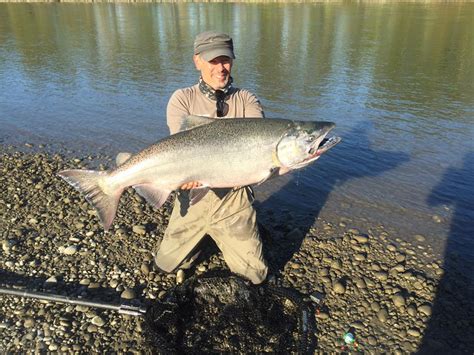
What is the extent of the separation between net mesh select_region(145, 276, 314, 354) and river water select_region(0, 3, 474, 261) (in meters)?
2.93

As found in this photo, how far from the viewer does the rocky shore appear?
4520 mm

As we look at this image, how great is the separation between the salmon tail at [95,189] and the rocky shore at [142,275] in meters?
1.30

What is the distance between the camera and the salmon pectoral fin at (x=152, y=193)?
4329 mm

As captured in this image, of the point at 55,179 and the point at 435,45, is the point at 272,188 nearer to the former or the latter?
the point at 55,179

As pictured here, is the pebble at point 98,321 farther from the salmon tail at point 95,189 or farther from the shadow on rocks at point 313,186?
the shadow on rocks at point 313,186

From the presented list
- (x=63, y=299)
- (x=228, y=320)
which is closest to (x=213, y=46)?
(x=228, y=320)

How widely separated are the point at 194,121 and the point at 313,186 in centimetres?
487

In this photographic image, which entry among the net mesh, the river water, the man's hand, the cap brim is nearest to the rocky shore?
the net mesh

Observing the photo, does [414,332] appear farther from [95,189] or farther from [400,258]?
[95,189]

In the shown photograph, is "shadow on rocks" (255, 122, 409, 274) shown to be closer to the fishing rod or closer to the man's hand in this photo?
the man's hand

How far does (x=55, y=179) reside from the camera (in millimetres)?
8266

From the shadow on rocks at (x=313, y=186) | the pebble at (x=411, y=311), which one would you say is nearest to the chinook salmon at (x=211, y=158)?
the shadow on rocks at (x=313, y=186)

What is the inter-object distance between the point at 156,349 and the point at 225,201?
1902 millimetres

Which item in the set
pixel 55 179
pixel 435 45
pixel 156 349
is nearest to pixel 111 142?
pixel 55 179
